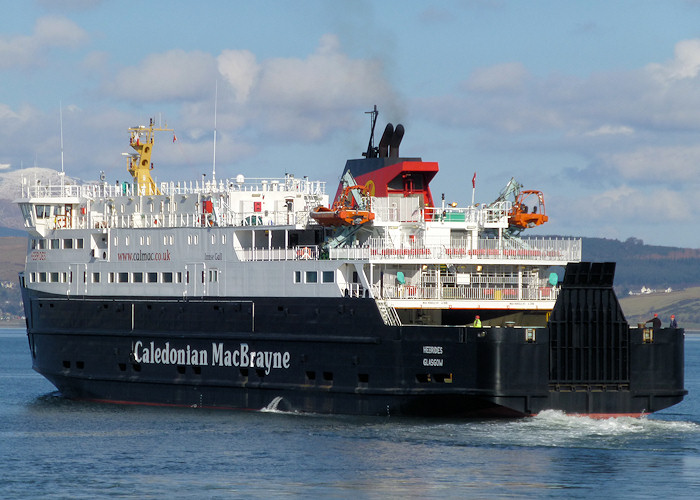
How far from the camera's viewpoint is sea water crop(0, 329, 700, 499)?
93.0ft

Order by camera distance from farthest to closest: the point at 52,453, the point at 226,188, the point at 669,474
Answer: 1. the point at 226,188
2. the point at 52,453
3. the point at 669,474

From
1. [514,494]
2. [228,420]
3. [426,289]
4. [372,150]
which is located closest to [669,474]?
[514,494]

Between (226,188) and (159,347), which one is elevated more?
(226,188)

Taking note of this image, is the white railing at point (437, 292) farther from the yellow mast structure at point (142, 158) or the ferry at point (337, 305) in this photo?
the yellow mast structure at point (142, 158)

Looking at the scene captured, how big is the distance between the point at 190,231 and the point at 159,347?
3866 mm

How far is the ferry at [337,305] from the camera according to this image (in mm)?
36656

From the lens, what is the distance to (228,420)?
3859 centimetres

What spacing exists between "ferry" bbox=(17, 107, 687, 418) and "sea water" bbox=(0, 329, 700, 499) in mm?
992

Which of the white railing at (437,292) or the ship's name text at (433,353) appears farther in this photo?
the white railing at (437,292)

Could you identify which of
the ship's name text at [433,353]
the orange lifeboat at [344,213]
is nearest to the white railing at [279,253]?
the orange lifeboat at [344,213]

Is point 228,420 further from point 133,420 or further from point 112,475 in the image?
point 112,475

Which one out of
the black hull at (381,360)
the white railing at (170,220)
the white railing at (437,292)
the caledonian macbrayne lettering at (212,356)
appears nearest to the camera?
the black hull at (381,360)

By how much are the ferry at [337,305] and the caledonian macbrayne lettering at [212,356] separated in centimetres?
5

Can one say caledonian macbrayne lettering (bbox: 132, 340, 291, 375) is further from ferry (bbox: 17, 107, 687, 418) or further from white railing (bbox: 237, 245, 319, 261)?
white railing (bbox: 237, 245, 319, 261)
